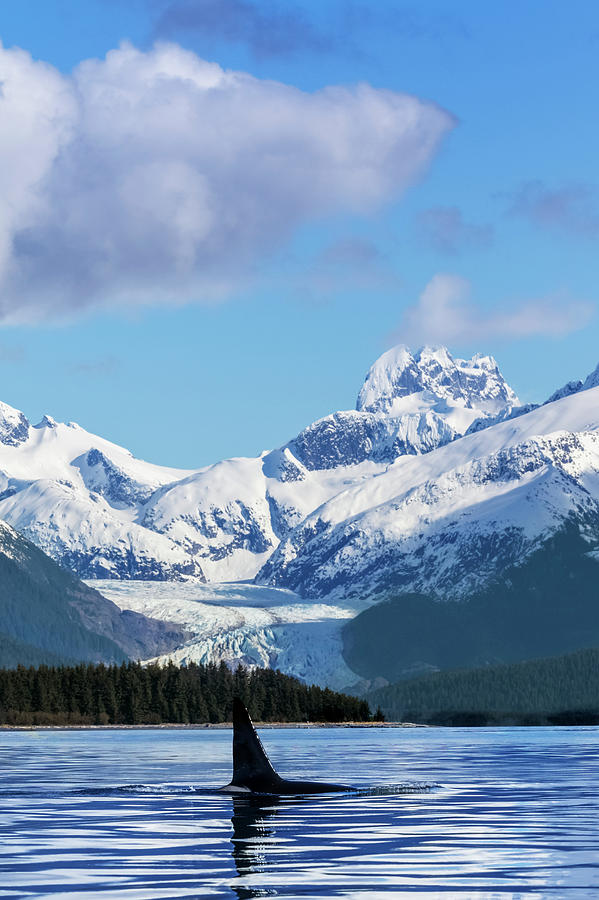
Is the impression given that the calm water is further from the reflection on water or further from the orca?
the orca

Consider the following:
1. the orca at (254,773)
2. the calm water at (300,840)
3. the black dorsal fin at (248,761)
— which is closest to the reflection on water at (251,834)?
the calm water at (300,840)

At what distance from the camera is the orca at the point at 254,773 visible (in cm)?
7206

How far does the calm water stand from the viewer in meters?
43.3

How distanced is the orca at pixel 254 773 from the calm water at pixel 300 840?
0.78m

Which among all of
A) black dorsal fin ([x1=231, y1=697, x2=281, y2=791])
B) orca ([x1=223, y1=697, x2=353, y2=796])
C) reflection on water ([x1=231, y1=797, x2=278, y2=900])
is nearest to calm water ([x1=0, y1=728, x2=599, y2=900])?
reflection on water ([x1=231, y1=797, x2=278, y2=900])

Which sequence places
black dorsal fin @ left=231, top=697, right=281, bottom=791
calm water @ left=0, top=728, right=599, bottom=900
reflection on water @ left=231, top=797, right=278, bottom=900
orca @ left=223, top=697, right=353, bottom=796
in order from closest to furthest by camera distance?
1. calm water @ left=0, top=728, right=599, bottom=900
2. reflection on water @ left=231, top=797, right=278, bottom=900
3. black dorsal fin @ left=231, top=697, right=281, bottom=791
4. orca @ left=223, top=697, right=353, bottom=796

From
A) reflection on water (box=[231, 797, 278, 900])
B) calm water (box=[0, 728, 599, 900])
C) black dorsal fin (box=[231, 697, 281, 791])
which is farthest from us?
black dorsal fin (box=[231, 697, 281, 791])

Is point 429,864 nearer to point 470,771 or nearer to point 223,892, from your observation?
point 223,892

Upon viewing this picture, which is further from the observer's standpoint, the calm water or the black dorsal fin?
the black dorsal fin

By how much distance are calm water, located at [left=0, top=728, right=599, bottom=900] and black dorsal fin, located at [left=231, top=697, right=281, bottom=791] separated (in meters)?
1.35

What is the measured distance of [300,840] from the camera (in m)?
55.4

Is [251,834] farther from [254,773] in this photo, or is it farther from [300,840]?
[254,773]

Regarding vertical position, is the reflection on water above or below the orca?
below

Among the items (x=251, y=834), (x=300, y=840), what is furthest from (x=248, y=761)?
(x=300, y=840)
